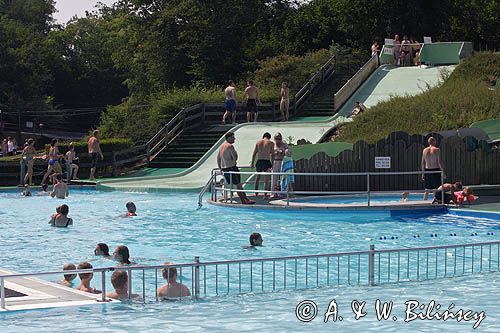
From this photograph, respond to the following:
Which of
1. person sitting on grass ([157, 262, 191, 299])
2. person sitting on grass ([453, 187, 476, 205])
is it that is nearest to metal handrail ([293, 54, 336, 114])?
person sitting on grass ([453, 187, 476, 205])

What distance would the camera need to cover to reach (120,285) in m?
13.3

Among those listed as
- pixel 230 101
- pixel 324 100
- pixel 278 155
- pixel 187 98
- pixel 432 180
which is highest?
pixel 324 100

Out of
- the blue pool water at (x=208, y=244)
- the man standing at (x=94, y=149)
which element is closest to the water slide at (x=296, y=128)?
the blue pool water at (x=208, y=244)

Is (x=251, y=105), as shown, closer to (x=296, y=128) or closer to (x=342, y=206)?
(x=296, y=128)

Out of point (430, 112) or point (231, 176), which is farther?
point (430, 112)

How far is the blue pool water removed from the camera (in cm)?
1256

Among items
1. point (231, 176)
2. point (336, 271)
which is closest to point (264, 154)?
point (231, 176)

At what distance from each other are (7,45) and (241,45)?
641 inches

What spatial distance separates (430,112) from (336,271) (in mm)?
18781

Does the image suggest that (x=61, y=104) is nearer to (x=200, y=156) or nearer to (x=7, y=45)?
(x=7, y=45)

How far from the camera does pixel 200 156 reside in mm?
37438

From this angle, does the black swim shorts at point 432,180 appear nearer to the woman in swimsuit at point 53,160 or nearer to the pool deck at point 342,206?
the pool deck at point 342,206

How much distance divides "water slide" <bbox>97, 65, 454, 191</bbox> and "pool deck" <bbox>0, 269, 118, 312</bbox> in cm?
1756

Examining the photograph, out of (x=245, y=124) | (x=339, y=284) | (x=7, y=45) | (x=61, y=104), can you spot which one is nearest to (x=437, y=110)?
(x=245, y=124)
